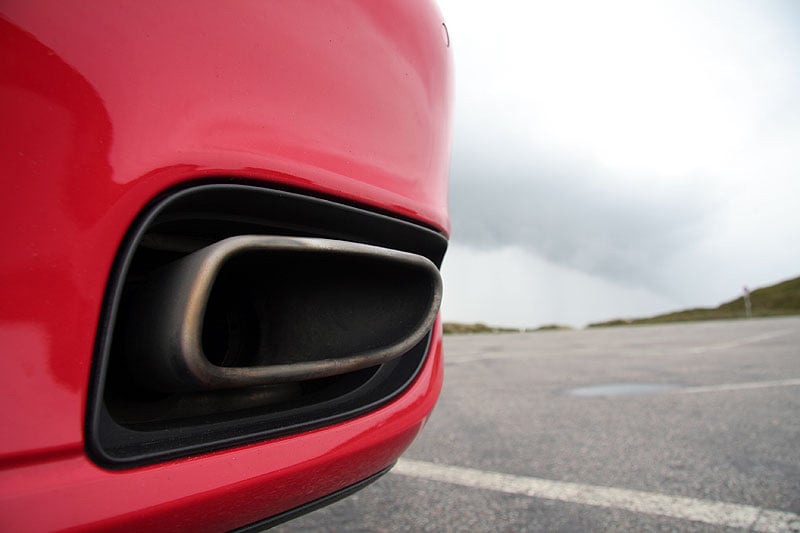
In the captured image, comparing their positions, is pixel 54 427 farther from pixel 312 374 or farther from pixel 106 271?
pixel 312 374

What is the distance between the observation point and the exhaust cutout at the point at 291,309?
57cm

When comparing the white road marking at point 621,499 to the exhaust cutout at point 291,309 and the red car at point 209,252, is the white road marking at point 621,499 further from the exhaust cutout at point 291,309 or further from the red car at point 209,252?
the exhaust cutout at point 291,309

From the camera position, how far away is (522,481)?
179 centimetres

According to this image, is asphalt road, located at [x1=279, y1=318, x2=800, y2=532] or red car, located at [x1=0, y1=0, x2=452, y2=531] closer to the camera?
red car, located at [x1=0, y1=0, x2=452, y2=531]

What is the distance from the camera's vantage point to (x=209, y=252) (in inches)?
22.0

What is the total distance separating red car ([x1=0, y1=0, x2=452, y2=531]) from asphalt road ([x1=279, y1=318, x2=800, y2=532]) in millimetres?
865

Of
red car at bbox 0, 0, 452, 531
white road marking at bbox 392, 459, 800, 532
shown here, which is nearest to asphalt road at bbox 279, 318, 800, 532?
white road marking at bbox 392, 459, 800, 532

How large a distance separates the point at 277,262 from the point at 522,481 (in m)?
1.41

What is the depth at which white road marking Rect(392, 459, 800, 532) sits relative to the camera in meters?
1.40

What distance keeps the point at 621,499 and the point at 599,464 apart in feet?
1.17

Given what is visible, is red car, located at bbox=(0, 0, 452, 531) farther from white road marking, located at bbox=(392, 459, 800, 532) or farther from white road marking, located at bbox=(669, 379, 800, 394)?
white road marking, located at bbox=(669, 379, 800, 394)

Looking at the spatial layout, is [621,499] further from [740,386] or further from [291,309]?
[740,386]

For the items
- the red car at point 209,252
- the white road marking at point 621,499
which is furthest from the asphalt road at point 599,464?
the red car at point 209,252

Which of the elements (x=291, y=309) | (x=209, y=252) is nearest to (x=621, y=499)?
(x=291, y=309)
